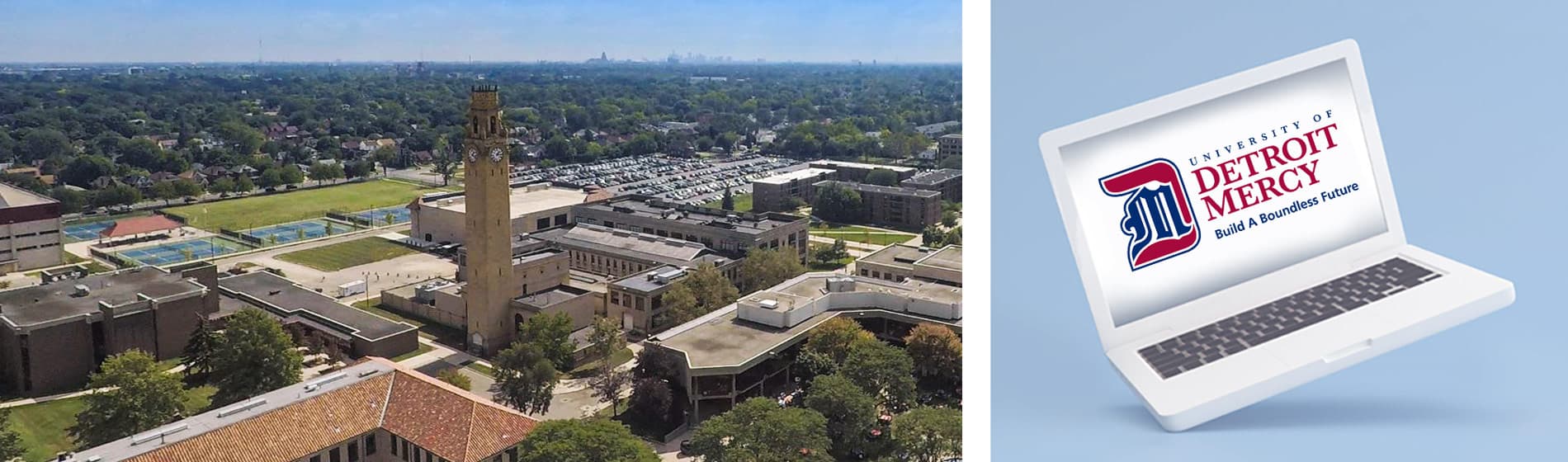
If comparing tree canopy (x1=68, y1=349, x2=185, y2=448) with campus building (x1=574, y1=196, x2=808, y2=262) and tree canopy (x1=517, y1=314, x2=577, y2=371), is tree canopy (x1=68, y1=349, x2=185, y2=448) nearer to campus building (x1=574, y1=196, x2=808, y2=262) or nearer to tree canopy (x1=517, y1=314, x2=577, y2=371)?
tree canopy (x1=517, y1=314, x2=577, y2=371)

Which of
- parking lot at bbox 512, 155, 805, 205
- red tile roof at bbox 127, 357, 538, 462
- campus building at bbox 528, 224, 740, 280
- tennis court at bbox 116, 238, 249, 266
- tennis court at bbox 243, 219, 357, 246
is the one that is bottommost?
red tile roof at bbox 127, 357, 538, 462

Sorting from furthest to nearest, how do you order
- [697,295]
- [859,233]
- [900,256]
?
[859,233] → [900,256] → [697,295]

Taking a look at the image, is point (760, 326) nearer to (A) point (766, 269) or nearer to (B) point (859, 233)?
(A) point (766, 269)

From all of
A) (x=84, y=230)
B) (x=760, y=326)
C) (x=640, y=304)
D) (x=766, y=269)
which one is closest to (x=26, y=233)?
(x=84, y=230)

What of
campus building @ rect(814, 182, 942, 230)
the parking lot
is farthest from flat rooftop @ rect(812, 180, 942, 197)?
the parking lot

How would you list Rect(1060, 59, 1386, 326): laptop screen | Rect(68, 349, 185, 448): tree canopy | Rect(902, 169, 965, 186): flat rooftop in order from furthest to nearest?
Rect(902, 169, 965, 186): flat rooftop → Rect(68, 349, 185, 448): tree canopy → Rect(1060, 59, 1386, 326): laptop screen

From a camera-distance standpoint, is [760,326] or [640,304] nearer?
[760,326]

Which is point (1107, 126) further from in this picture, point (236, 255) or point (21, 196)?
point (236, 255)
